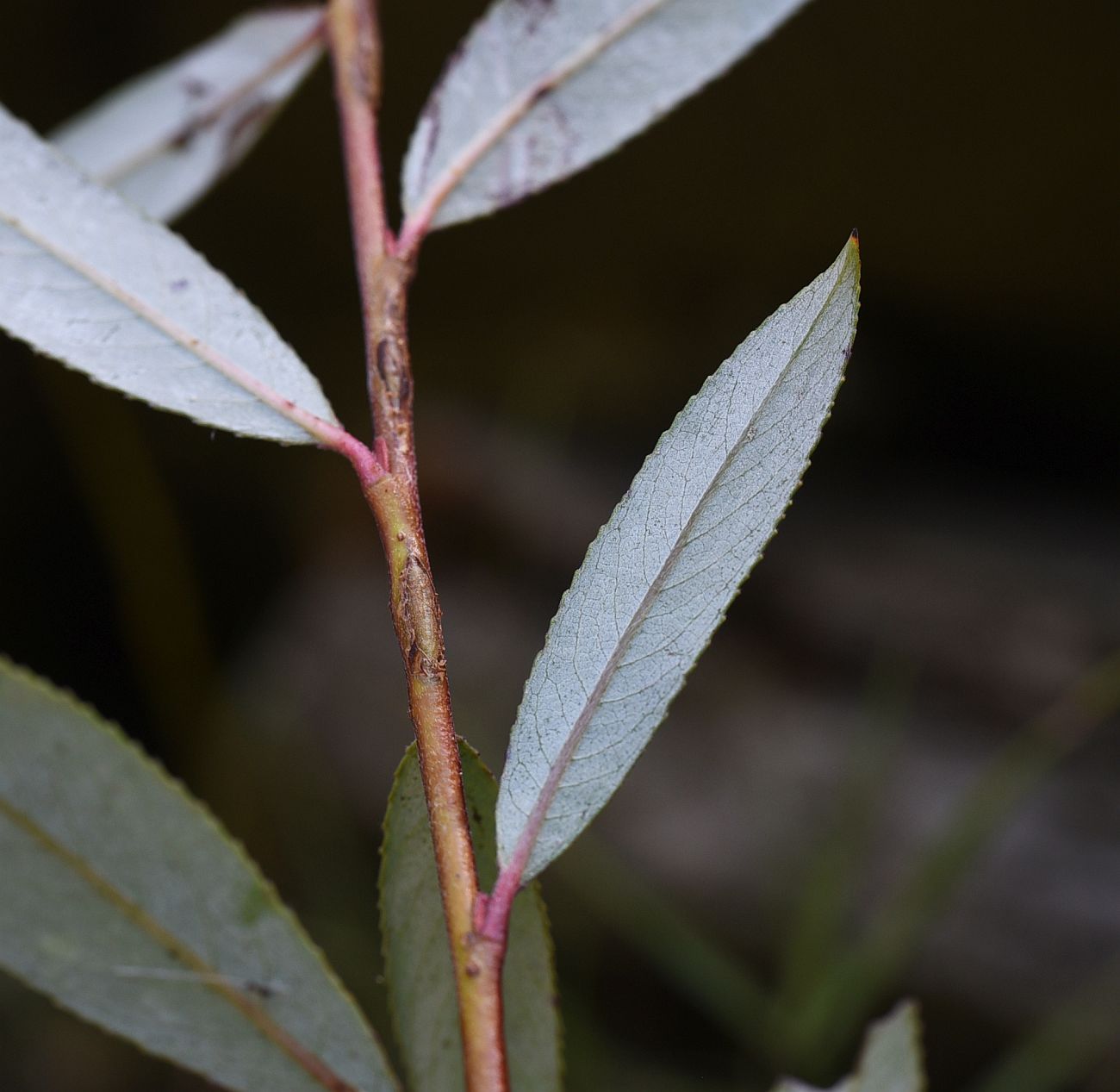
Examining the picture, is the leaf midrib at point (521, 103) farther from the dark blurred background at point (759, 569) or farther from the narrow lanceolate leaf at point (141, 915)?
the dark blurred background at point (759, 569)

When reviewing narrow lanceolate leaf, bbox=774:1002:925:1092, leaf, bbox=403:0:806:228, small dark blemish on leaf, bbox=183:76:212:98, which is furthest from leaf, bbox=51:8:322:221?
narrow lanceolate leaf, bbox=774:1002:925:1092

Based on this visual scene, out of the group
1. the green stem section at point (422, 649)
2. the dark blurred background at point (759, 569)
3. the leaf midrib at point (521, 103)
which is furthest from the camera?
the dark blurred background at point (759, 569)

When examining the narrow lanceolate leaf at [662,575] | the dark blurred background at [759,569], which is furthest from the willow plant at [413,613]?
the dark blurred background at [759,569]

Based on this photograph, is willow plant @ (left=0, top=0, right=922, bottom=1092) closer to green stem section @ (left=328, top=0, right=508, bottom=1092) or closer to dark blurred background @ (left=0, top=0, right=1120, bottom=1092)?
green stem section @ (left=328, top=0, right=508, bottom=1092)

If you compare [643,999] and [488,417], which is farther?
[488,417]

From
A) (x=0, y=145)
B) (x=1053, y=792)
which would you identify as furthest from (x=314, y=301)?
(x=0, y=145)

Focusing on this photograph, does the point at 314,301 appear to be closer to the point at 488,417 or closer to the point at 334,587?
the point at 488,417

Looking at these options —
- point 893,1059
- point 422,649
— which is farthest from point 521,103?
point 893,1059

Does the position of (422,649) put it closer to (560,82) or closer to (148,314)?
(148,314)
